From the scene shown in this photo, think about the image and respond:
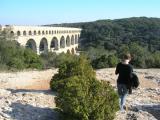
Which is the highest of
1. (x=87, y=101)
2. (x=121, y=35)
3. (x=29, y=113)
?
(x=87, y=101)

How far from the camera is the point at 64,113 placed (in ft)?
23.5

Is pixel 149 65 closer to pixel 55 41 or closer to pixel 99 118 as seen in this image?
pixel 99 118

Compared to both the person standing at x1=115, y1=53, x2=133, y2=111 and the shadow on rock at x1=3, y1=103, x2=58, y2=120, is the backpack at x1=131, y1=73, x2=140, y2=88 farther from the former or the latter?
the shadow on rock at x1=3, y1=103, x2=58, y2=120

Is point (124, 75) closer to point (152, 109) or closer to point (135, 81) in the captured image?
point (135, 81)

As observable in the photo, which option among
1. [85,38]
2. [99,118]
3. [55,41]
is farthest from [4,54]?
[85,38]

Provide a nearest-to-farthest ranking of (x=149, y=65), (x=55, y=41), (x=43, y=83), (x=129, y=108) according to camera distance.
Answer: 1. (x=129, y=108)
2. (x=43, y=83)
3. (x=149, y=65)
4. (x=55, y=41)

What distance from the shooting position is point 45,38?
54969 millimetres

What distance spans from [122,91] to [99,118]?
4.75ft

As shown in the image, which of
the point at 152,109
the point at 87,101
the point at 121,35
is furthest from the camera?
the point at 121,35

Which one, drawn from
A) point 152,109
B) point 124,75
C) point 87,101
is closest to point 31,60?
point 152,109

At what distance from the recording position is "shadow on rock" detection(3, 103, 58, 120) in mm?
7110

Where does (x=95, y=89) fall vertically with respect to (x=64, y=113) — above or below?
above

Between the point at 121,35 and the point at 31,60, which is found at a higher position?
the point at 31,60

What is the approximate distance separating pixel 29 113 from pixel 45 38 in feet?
157
